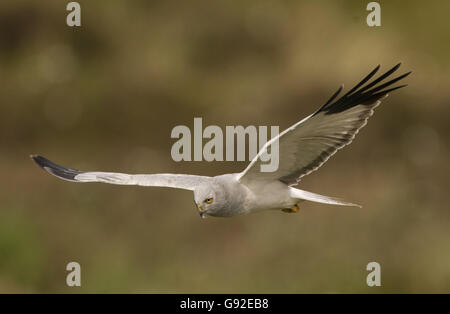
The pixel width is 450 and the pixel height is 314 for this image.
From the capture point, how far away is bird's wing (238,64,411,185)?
6695 mm

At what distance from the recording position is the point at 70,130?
1627cm

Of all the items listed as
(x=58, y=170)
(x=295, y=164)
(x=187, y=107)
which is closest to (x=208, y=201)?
(x=295, y=164)

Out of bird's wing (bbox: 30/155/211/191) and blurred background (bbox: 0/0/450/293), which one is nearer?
bird's wing (bbox: 30/155/211/191)

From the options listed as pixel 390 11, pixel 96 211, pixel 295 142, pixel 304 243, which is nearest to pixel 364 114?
pixel 295 142

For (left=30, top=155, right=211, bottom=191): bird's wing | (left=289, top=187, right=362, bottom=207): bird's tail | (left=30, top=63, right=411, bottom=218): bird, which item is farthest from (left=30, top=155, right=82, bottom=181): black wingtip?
(left=289, top=187, right=362, bottom=207): bird's tail

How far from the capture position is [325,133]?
22.7ft

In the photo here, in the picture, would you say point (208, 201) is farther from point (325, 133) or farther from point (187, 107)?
point (187, 107)

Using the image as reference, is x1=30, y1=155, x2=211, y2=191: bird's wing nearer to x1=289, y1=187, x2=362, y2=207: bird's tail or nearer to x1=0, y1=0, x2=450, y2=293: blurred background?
x1=289, y1=187, x2=362, y2=207: bird's tail

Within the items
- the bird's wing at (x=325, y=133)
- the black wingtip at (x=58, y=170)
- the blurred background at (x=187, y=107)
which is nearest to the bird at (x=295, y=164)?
the bird's wing at (x=325, y=133)

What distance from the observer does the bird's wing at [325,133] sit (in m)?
6.70

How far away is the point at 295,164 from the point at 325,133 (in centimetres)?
40

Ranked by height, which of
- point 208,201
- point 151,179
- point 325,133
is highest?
point 325,133

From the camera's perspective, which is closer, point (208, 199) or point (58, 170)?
point (208, 199)

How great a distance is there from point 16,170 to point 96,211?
7.69 ft
